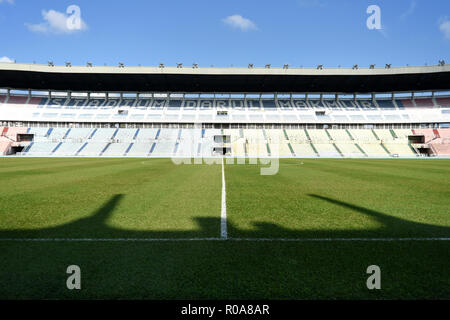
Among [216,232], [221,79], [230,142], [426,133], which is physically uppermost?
[221,79]

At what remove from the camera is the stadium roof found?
1512 inches

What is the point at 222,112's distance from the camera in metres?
46.8

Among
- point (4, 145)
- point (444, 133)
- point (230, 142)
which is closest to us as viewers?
point (4, 145)

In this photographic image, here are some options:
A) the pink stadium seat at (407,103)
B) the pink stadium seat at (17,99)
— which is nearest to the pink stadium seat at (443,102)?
the pink stadium seat at (407,103)

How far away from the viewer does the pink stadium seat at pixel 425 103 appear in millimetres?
45834

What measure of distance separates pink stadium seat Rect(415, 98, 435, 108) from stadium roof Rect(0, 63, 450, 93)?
6.98 ft

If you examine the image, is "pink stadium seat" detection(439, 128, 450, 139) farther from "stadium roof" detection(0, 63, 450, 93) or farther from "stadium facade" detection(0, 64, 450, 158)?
"stadium roof" detection(0, 63, 450, 93)

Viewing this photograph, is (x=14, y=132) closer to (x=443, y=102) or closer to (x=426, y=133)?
(x=426, y=133)

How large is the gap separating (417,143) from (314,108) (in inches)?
678

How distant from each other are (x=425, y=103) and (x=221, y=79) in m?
37.7

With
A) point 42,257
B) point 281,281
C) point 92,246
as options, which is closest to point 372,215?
point 281,281

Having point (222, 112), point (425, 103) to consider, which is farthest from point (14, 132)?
point (425, 103)

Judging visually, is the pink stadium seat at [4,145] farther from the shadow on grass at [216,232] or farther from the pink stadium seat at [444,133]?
the pink stadium seat at [444,133]

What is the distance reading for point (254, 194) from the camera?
23.1 feet
